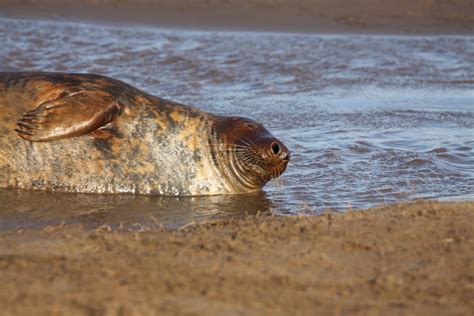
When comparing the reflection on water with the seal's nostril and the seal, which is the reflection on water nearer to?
the seal

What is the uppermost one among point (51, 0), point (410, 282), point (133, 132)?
point (51, 0)

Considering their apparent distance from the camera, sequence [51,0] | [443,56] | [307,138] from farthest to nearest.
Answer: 1. [51,0]
2. [443,56]
3. [307,138]

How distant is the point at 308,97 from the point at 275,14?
6165 mm

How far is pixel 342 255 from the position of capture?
162 inches

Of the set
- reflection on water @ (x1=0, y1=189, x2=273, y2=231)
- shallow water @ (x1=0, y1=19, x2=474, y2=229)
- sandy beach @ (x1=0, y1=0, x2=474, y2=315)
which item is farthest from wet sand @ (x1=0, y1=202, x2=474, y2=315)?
shallow water @ (x1=0, y1=19, x2=474, y2=229)

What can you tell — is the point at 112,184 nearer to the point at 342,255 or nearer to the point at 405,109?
the point at 342,255

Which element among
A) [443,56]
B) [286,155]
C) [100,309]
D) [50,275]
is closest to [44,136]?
[286,155]

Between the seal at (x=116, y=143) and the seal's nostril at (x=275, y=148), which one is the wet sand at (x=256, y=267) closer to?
the seal at (x=116, y=143)

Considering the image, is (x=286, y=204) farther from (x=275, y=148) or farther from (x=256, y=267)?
(x=256, y=267)

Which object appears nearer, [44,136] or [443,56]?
[44,136]

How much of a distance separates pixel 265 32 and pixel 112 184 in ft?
29.5

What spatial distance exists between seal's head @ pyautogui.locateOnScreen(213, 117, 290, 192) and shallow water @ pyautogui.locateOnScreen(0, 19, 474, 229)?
0.52ft

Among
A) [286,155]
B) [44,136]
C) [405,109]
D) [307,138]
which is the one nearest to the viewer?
[44,136]

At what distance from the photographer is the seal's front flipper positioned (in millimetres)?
5758
